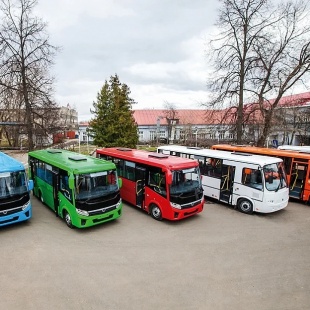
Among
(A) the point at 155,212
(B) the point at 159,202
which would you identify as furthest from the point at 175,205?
(A) the point at 155,212

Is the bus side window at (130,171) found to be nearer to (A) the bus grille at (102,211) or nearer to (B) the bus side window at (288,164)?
(A) the bus grille at (102,211)

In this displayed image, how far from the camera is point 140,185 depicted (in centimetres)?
1114

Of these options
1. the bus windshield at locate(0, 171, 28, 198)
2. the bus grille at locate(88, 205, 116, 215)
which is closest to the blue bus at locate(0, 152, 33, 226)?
the bus windshield at locate(0, 171, 28, 198)

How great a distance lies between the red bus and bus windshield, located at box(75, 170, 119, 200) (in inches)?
64.4

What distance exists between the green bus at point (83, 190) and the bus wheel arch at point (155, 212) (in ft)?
5.09

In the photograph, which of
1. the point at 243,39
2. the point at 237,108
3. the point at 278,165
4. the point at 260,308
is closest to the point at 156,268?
the point at 260,308

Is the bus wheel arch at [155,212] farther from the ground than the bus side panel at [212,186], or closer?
closer

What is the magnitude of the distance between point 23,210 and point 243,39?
19.9 m

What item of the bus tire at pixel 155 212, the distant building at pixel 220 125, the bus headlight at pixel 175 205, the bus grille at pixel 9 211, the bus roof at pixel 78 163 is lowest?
the bus tire at pixel 155 212

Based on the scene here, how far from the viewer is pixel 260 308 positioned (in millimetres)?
5520

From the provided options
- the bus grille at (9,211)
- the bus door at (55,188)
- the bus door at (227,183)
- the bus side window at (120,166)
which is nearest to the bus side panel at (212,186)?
the bus door at (227,183)

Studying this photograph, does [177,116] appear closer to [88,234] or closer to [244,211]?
[244,211]

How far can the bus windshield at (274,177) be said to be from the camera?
36.2 ft

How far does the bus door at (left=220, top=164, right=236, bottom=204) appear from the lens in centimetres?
1219
